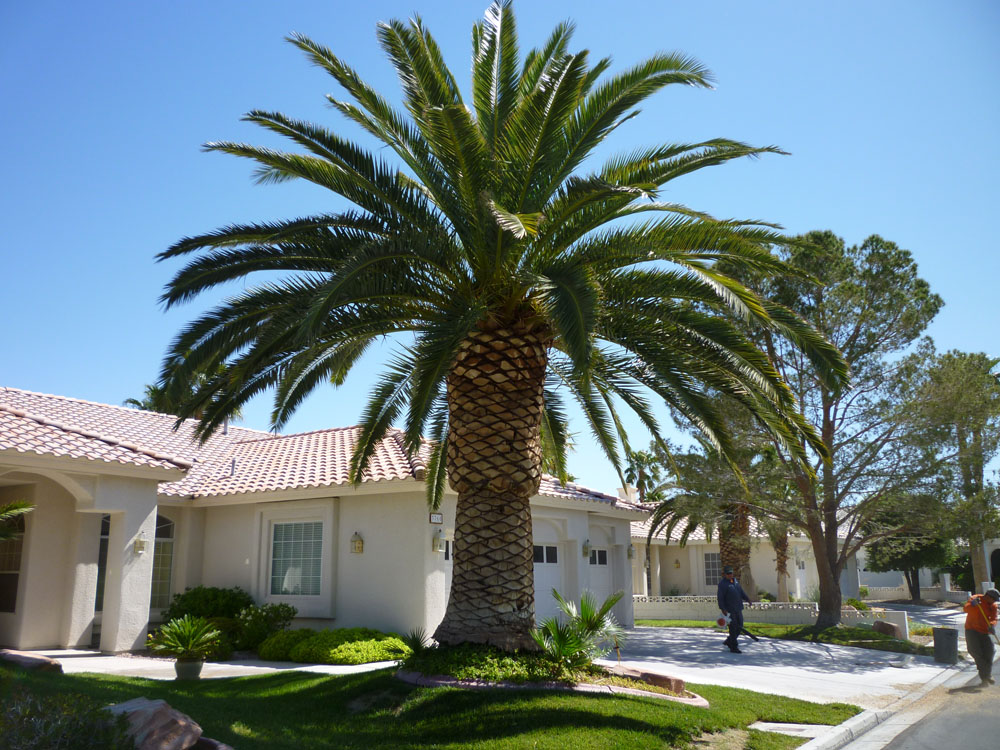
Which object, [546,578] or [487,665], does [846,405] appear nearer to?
[546,578]

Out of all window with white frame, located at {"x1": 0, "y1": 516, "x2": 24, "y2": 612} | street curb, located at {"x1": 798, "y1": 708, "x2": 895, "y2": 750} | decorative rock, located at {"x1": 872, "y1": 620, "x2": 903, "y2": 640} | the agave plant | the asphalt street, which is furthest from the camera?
decorative rock, located at {"x1": 872, "y1": 620, "x2": 903, "y2": 640}

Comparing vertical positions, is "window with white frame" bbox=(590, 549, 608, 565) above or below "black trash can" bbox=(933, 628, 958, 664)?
above

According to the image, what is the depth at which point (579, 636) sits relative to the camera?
435 inches

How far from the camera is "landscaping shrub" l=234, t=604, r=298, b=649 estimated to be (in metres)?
16.2

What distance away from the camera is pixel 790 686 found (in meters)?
13.1

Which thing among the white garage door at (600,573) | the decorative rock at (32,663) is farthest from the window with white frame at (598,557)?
the decorative rock at (32,663)

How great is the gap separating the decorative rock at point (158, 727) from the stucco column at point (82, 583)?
415 inches

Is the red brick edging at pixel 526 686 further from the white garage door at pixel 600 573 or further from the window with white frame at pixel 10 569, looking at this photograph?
the white garage door at pixel 600 573

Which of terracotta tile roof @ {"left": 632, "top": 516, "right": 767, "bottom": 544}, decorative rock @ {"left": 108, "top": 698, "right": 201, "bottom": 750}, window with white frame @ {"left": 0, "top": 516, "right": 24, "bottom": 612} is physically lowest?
decorative rock @ {"left": 108, "top": 698, "right": 201, "bottom": 750}

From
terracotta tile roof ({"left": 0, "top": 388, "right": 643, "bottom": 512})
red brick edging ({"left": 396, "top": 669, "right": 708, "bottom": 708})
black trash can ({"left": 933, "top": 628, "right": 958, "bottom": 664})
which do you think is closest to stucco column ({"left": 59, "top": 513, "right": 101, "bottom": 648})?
terracotta tile roof ({"left": 0, "top": 388, "right": 643, "bottom": 512})

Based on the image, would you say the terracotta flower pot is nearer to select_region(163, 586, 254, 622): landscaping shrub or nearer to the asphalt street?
select_region(163, 586, 254, 622): landscaping shrub

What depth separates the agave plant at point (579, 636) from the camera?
35.2 ft

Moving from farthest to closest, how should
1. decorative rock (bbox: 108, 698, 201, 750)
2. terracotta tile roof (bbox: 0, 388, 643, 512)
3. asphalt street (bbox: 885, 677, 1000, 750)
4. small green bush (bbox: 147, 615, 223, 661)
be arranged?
1. terracotta tile roof (bbox: 0, 388, 643, 512)
2. small green bush (bbox: 147, 615, 223, 661)
3. asphalt street (bbox: 885, 677, 1000, 750)
4. decorative rock (bbox: 108, 698, 201, 750)

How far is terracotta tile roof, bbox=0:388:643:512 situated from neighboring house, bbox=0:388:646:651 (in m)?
0.07
